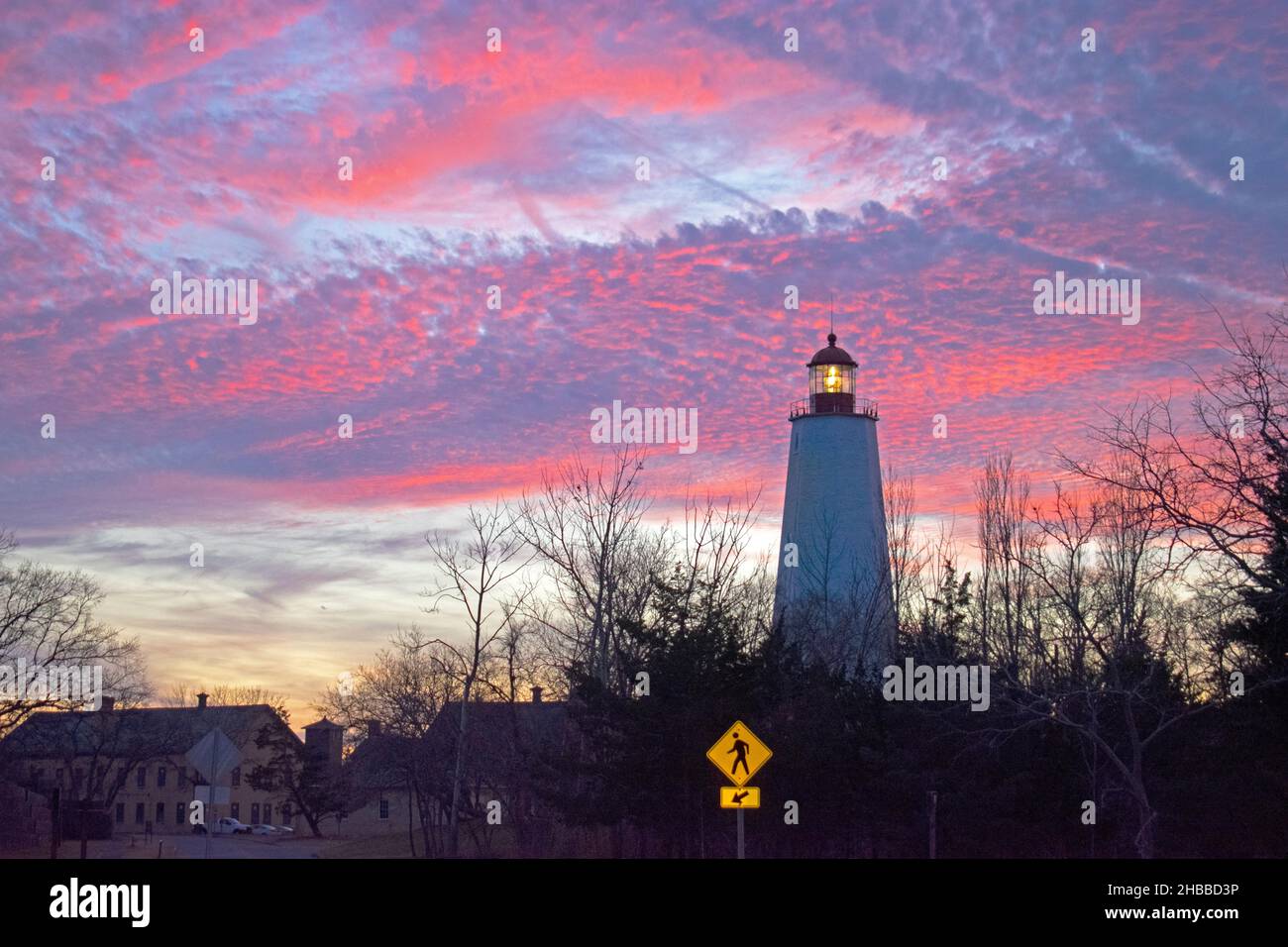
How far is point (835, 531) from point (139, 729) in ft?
199

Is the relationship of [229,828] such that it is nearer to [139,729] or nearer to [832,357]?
[139,729]

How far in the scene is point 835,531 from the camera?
167ft

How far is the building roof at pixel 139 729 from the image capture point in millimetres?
82812

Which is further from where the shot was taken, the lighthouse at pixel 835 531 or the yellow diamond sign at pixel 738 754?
the lighthouse at pixel 835 531

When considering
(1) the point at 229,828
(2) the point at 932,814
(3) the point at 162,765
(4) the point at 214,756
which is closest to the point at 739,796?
(4) the point at 214,756

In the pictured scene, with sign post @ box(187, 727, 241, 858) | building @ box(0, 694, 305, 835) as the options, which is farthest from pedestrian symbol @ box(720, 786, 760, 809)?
building @ box(0, 694, 305, 835)

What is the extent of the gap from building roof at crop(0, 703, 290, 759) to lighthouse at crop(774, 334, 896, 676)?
45.1 m

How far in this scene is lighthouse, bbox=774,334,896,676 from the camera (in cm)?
5066

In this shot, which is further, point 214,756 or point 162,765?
point 162,765

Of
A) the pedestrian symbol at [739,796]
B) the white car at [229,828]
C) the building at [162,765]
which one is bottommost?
the white car at [229,828]

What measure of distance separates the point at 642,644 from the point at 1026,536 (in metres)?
20.3

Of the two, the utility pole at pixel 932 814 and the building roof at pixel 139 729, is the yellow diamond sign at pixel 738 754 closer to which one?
the utility pole at pixel 932 814

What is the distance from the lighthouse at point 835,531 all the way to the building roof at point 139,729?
148 feet

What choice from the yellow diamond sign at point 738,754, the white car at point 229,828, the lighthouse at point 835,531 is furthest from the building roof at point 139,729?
the yellow diamond sign at point 738,754
